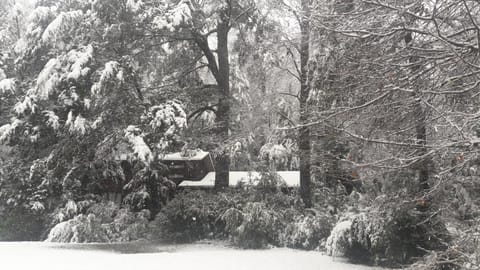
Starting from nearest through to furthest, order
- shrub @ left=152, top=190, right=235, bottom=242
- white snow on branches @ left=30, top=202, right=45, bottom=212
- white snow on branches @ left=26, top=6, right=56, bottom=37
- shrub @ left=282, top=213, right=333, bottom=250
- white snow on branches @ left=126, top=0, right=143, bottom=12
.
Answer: shrub @ left=282, top=213, right=333, bottom=250, shrub @ left=152, top=190, right=235, bottom=242, white snow on branches @ left=126, top=0, right=143, bottom=12, white snow on branches @ left=26, top=6, right=56, bottom=37, white snow on branches @ left=30, top=202, right=45, bottom=212

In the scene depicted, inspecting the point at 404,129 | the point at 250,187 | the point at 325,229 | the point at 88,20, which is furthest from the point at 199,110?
the point at 404,129

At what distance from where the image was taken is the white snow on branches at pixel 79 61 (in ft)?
44.1

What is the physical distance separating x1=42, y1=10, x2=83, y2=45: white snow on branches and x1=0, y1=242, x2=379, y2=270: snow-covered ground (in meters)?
5.80

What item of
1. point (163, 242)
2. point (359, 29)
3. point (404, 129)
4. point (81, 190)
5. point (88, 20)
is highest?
point (88, 20)

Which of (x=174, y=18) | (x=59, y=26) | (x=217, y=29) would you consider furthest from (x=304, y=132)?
(x=59, y=26)

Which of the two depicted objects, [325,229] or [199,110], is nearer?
[325,229]

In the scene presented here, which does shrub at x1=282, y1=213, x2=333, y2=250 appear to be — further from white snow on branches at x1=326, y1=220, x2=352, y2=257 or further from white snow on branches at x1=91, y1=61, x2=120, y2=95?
white snow on branches at x1=91, y1=61, x2=120, y2=95

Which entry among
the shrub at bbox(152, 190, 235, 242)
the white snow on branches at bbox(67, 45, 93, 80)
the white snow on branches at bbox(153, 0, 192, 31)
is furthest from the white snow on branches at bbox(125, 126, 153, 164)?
the white snow on branches at bbox(153, 0, 192, 31)

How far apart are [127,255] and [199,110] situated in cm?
647

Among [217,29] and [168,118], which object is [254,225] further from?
[217,29]

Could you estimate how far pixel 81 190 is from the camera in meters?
16.0

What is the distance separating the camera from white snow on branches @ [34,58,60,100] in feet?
44.8

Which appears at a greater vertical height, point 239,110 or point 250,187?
point 239,110

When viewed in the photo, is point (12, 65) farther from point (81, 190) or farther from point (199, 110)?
point (199, 110)
